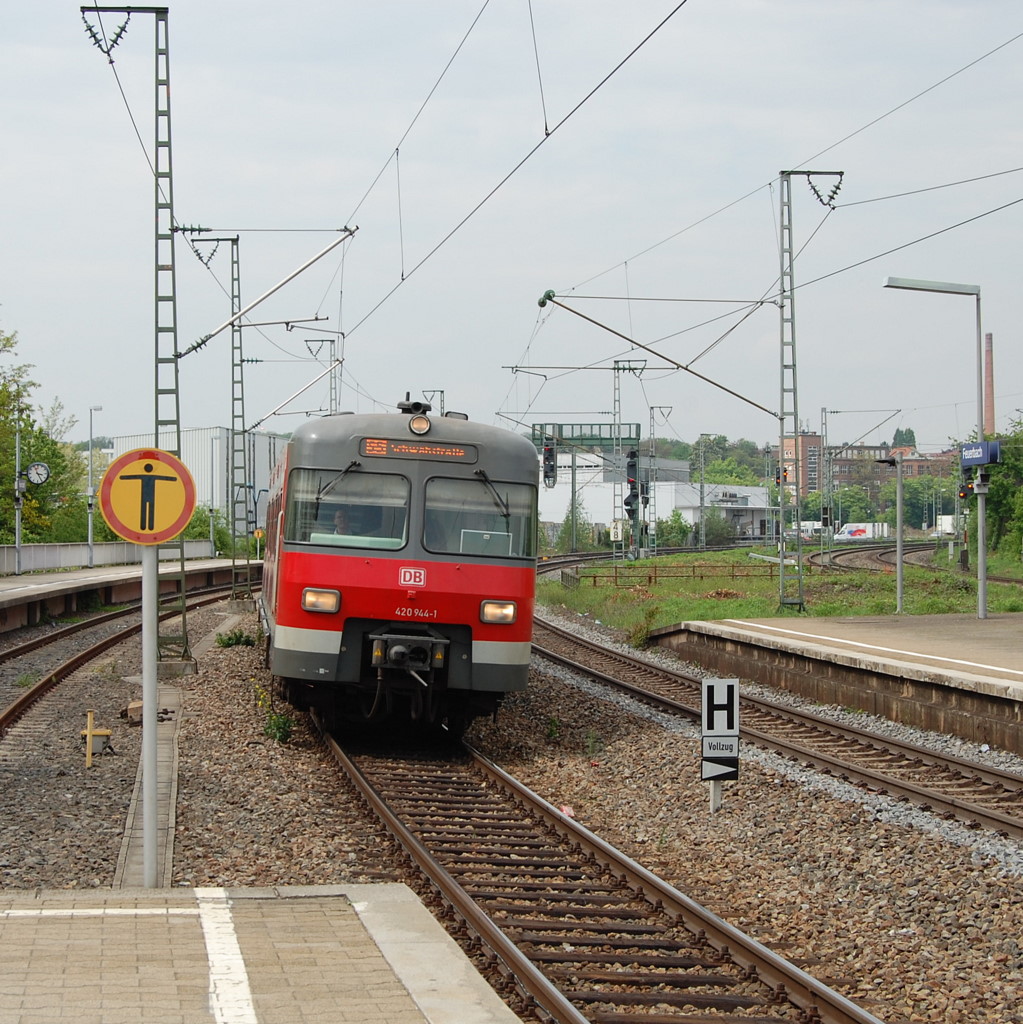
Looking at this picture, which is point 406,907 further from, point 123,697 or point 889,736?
point 123,697

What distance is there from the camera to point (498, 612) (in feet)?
39.2

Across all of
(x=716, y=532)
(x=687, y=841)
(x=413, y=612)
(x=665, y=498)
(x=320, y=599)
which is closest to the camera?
(x=687, y=841)

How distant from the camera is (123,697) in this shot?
16.8 m

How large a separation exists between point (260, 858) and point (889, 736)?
7.49m

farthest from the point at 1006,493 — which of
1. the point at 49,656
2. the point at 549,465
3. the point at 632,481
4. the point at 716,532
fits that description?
the point at 49,656

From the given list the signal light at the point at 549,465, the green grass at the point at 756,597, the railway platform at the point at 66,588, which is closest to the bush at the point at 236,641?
the railway platform at the point at 66,588

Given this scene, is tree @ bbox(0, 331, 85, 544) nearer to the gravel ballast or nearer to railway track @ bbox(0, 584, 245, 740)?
railway track @ bbox(0, 584, 245, 740)

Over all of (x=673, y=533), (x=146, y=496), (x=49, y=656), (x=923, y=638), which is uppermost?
(x=146, y=496)

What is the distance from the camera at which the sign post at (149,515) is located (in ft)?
23.9

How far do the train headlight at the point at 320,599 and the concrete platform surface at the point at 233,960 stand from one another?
4.70 meters

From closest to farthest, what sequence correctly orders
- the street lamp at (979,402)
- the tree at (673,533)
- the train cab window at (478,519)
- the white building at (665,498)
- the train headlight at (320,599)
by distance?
the train headlight at (320,599), the train cab window at (478,519), the street lamp at (979,402), the tree at (673,533), the white building at (665,498)

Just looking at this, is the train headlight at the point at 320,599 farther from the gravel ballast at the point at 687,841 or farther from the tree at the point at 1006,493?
the tree at the point at 1006,493

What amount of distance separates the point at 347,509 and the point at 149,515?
15.0 ft

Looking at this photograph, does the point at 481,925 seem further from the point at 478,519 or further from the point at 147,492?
the point at 478,519
